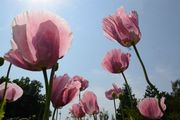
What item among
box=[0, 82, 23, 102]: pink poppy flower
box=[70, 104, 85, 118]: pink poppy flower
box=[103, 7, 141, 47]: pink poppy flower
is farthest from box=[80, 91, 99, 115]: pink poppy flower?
box=[103, 7, 141, 47]: pink poppy flower

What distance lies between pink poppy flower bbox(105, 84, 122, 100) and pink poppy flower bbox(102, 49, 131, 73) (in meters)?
1.28

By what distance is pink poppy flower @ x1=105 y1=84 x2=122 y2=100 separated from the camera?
19.4ft

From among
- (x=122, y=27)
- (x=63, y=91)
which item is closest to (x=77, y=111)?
(x=122, y=27)

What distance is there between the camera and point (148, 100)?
440cm

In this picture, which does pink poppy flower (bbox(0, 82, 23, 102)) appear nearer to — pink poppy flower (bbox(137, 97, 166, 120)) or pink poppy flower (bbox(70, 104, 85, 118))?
pink poppy flower (bbox(137, 97, 166, 120))

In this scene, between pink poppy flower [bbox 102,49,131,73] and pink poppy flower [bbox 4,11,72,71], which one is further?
pink poppy flower [bbox 102,49,131,73]

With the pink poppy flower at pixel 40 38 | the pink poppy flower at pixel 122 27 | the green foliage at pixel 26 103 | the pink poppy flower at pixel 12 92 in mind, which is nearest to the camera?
the pink poppy flower at pixel 40 38

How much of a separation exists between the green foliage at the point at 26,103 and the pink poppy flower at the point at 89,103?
48132mm

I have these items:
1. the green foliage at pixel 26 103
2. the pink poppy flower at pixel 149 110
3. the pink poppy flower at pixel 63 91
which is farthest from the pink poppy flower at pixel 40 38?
the green foliage at pixel 26 103

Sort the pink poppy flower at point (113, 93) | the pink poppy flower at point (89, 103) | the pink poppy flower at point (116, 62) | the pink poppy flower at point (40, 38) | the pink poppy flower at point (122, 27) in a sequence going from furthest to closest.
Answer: the pink poppy flower at point (113, 93) < the pink poppy flower at point (89, 103) < the pink poppy flower at point (116, 62) < the pink poppy flower at point (122, 27) < the pink poppy flower at point (40, 38)

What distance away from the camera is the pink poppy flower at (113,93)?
590 cm

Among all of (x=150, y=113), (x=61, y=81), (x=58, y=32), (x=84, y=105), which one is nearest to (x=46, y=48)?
(x=58, y=32)

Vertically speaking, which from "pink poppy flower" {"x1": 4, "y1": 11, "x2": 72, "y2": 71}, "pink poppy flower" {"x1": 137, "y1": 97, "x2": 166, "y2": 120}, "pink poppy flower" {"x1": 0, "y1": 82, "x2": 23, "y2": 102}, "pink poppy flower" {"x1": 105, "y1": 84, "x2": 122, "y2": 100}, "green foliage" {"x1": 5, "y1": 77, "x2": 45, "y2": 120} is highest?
"green foliage" {"x1": 5, "y1": 77, "x2": 45, "y2": 120}

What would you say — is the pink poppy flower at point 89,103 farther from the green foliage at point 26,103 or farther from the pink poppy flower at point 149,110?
the green foliage at point 26,103
